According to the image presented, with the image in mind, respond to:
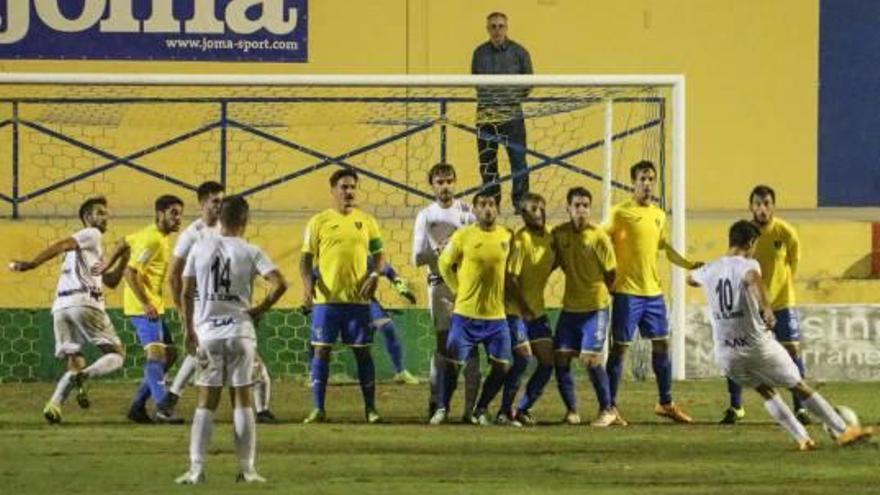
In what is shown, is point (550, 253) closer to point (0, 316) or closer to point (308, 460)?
point (308, 460)

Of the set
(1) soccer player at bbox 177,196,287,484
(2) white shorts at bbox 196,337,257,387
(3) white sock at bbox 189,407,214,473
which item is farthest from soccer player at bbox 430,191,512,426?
(3) white sock at bbox 189,407,214,473

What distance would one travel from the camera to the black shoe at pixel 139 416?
20844 millimetres

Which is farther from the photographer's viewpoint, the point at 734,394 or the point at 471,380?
the point at 471,380

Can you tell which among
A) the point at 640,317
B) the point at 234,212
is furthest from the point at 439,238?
the point at 234,212

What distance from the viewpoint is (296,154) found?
27.5 m

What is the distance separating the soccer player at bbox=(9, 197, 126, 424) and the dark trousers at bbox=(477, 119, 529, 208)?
512 centimetres

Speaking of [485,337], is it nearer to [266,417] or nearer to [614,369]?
[614,369]

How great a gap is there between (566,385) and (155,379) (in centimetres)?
322

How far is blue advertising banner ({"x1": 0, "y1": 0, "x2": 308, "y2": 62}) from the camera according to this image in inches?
1144

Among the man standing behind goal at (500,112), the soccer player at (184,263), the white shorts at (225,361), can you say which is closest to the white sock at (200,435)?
the white shorts at (225,361)

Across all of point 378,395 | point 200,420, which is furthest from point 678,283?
point 200,420

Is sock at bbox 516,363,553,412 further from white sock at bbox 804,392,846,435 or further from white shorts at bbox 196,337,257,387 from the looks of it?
white shorts at bbox 196,337,257,387

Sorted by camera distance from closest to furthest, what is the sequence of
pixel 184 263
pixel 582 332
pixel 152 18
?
1. pixel 184 263
2. pixel 582 332
3. pixel 152 18

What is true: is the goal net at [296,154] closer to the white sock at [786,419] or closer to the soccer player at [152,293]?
the soccer player at [152,293]
